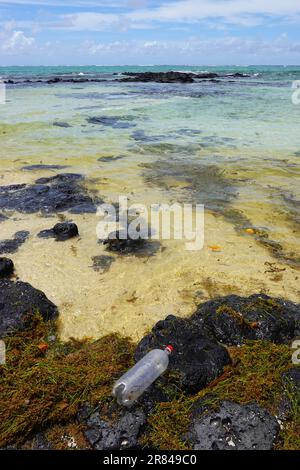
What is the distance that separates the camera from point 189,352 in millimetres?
3727

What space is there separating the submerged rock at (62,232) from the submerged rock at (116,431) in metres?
3.94

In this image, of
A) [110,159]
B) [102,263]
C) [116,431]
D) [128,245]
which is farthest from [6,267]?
[110,159]

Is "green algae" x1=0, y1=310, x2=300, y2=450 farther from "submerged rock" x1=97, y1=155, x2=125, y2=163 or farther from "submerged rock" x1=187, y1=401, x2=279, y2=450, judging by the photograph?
"submerged rock" x1=97, y1=155, x2=125, y2=163

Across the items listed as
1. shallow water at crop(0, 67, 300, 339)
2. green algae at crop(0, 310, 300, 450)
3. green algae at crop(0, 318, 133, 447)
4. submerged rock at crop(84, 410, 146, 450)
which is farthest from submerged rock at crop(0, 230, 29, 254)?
submerged rock at crop(84, 410, 146, 450)

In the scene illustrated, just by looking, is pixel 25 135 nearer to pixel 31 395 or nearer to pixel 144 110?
pixel 144 110

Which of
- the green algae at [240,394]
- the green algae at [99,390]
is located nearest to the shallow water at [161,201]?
the green algae at [99,390]

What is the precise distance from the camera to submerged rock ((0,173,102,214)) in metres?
8.09

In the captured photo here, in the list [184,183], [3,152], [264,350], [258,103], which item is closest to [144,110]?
[258,103]

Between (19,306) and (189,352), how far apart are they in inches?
83.2

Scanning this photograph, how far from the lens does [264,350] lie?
12.8 ft

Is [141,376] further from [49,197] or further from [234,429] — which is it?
[49,197]

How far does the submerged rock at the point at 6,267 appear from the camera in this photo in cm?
545

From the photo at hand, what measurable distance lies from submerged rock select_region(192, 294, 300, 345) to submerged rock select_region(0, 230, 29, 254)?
3490 mm

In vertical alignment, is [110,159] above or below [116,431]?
A: above
